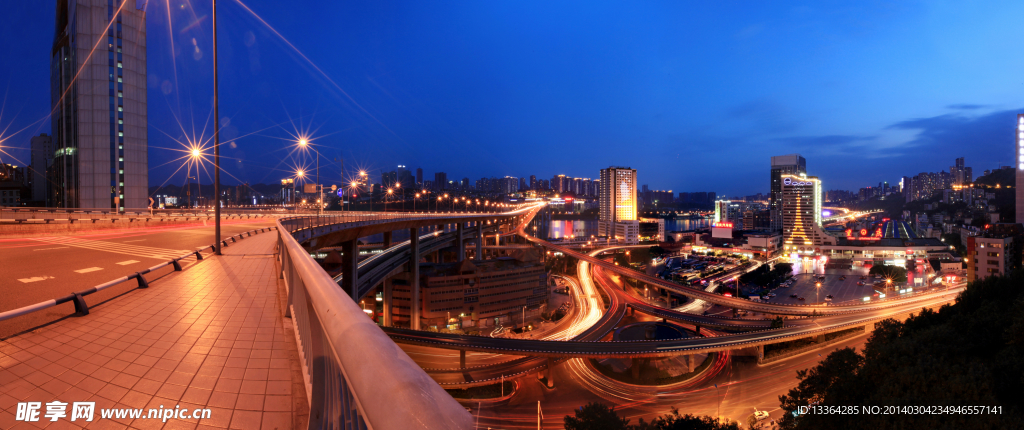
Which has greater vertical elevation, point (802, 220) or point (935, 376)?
point (802, 220)

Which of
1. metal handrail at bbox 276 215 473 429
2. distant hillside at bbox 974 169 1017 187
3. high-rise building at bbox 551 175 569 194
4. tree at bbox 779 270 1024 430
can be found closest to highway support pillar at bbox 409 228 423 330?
tree at bbox 779 270 1024 430

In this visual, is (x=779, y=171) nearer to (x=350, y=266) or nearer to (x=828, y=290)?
(x=828, y=290)

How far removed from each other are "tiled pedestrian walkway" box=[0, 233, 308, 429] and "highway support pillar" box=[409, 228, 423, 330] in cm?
2429

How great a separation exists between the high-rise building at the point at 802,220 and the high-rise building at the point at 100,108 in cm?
7502

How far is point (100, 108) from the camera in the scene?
27953 mm

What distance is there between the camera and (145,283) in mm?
5332

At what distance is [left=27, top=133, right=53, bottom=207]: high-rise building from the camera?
33000 mm

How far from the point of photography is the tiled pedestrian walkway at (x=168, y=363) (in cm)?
214

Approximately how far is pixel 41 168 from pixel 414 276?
37.5m

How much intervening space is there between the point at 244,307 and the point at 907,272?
5758 cm

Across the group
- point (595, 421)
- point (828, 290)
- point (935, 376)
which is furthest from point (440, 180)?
point (935, 376)

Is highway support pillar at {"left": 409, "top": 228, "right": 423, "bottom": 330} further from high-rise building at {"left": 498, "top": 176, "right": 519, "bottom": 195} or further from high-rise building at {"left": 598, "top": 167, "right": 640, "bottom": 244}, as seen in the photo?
high-rise building at {"left": 498, "top": 176, "right": 519, "bottom": 195}

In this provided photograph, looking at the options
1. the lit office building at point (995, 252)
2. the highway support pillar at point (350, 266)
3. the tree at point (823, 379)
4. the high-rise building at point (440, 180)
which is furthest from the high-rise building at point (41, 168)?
the high-rise building at point (440, 180)

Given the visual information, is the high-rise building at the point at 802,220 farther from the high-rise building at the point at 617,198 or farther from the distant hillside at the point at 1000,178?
the high-rise building at the point at 617,198
